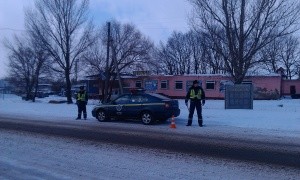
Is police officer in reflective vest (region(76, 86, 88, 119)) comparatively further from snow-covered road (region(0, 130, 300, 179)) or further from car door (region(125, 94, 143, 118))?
snow-covered road (region(0, 130, 300, 179))

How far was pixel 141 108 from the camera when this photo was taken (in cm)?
1717

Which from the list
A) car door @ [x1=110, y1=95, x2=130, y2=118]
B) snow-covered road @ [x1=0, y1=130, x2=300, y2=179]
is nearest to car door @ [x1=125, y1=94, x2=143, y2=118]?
car door @ [x1=110, y1=95, x2=130, y2=118]

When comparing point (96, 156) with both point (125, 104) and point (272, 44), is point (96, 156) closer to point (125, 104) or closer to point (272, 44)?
point (125, 104)

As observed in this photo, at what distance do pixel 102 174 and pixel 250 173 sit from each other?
278 cm

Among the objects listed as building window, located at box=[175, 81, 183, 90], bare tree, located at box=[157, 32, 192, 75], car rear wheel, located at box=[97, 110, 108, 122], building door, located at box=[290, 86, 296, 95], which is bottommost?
car rear wheel, located at box=[97, 110, 108, 122]

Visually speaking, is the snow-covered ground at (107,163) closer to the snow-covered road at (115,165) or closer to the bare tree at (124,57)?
the snow-covered road at (115,165)

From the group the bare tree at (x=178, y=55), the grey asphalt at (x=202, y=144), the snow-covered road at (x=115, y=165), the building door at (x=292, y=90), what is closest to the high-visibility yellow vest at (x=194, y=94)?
the grey asphalt at (x=202, y=144)

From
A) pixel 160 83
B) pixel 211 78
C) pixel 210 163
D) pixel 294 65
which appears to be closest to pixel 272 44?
pixel 211 78

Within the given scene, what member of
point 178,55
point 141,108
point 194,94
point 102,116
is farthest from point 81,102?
point 178,55

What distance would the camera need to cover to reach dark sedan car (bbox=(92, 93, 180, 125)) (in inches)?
659

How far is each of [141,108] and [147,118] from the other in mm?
564

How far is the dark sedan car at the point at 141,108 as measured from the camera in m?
16.8

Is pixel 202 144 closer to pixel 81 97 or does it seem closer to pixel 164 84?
pixel 81 97

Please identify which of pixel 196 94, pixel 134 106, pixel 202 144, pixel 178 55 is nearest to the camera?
pixel 202 144
